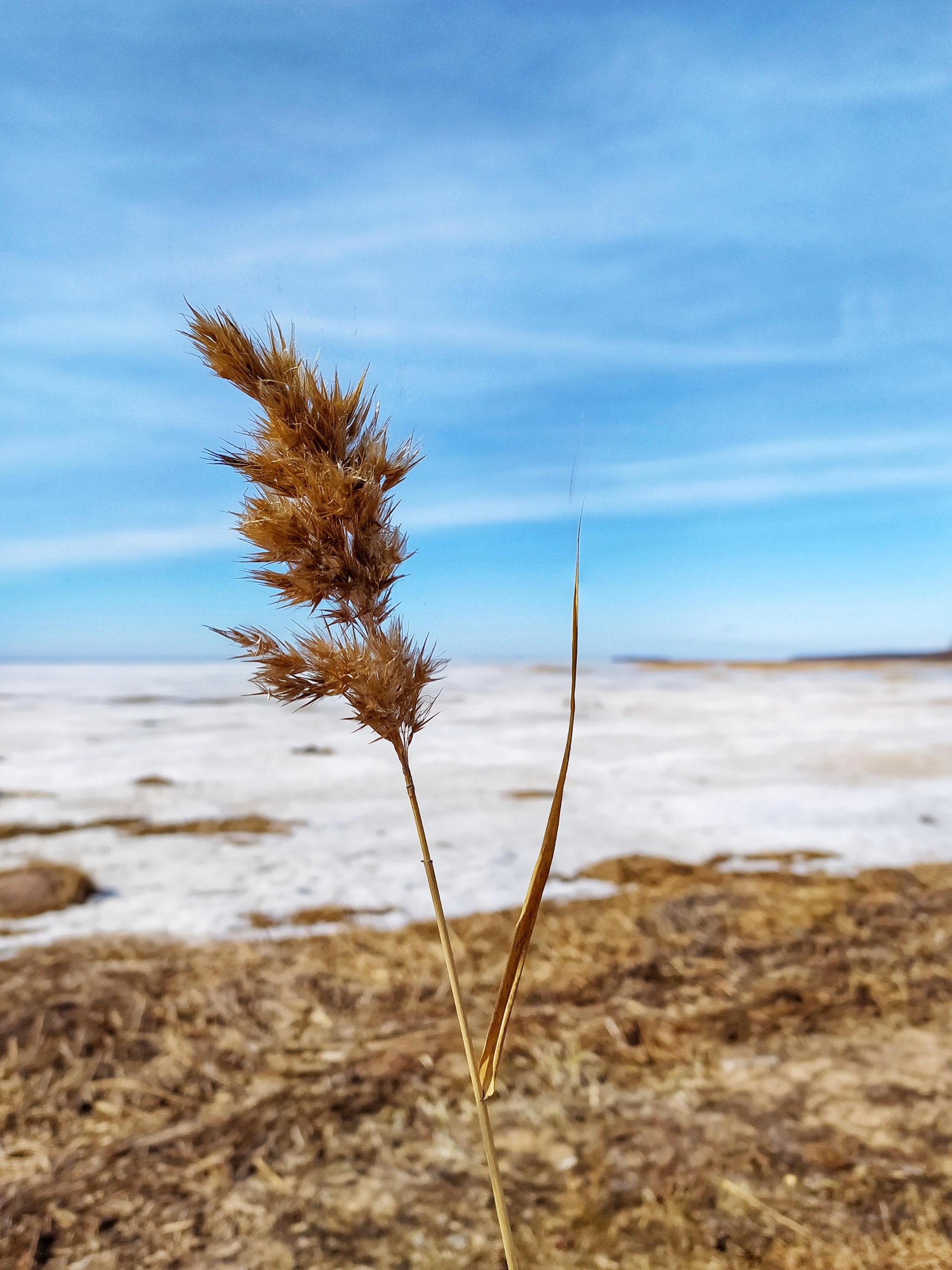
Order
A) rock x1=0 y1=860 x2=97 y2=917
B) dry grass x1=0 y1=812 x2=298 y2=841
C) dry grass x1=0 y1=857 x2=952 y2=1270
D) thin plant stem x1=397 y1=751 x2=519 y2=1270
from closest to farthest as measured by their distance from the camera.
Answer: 1. thin plant stem x1=397 y1=751 x2=519 y2=1270
2. dry grass x1=0 y1=857 x2=952 y2=1270
3. rock x1=0 y1=860 x2=97 y2=917
4. dry grass x1=0 y1=812 x2=298 y2=841

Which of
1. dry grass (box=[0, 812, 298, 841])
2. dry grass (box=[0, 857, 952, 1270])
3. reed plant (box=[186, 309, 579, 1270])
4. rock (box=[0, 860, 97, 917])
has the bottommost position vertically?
dry grass (box=[0, 857, 952, 1270])

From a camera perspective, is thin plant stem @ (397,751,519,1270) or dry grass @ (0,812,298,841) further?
dry grass @ (0,812,298,841)

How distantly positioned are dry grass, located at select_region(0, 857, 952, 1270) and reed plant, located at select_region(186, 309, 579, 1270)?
5.01ft

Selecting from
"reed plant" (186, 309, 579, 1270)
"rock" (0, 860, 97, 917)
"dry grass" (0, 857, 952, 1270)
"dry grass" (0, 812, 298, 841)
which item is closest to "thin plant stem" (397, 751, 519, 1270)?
"reed plant" (186, 309, 579, 1270)

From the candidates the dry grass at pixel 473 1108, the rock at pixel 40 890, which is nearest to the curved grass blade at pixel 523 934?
the dry grass at pixel 473 1108

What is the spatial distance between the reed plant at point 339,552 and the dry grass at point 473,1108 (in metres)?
1.53

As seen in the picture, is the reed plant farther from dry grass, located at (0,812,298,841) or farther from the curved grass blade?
dry grass, located at (0,812,298,841)

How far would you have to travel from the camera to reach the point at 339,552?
1.23 m

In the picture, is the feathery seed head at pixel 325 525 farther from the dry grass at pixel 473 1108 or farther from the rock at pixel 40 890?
the rock at pixel 40 890

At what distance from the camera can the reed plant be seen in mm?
1218

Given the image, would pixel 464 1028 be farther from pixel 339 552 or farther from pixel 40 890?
pixel 40 890

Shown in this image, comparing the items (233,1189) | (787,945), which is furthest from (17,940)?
(787,945)

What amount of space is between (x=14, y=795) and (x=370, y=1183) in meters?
5.50

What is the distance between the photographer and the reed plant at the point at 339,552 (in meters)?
1.22
